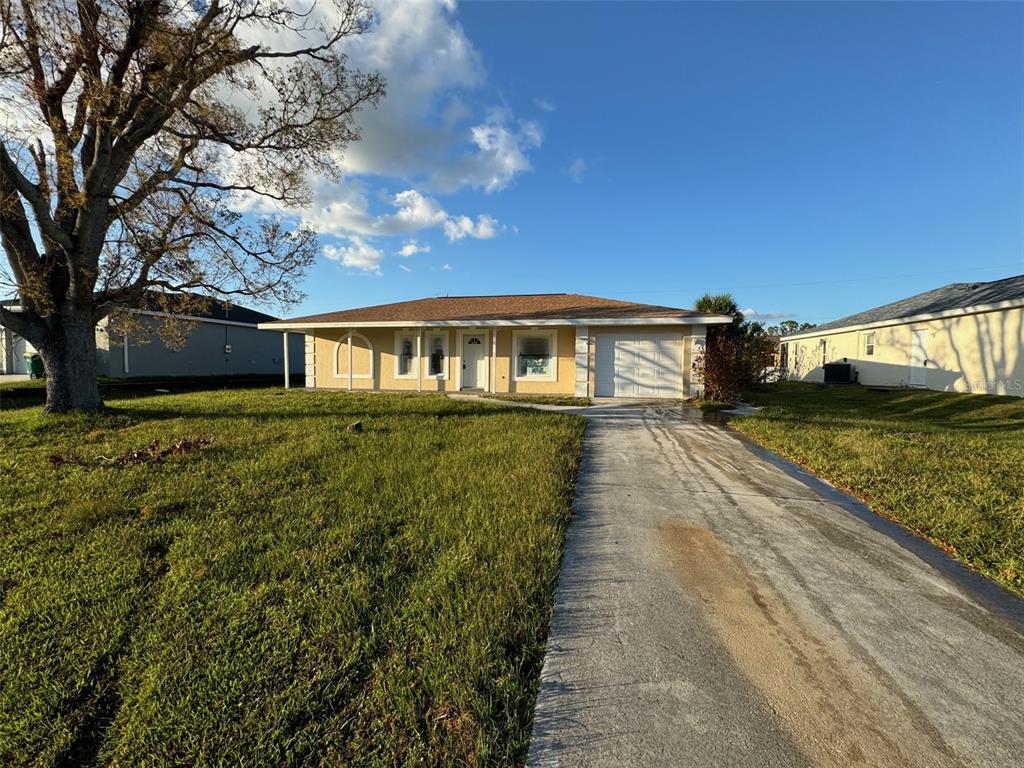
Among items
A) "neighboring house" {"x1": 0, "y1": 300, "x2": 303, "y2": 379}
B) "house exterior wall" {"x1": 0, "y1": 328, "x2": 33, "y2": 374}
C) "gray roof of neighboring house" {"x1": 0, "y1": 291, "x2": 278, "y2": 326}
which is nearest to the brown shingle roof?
"gray roof of neighboring house" {"x1": 0, "y1": 291, "x2": 278, "y2": 326}

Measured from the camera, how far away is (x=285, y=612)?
249cm

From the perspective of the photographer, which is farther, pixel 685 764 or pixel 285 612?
pixel 285 612

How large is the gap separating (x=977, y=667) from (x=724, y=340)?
36.6ft

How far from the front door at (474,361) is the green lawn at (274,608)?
9600 millimetres

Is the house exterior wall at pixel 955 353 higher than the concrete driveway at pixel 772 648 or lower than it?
higher

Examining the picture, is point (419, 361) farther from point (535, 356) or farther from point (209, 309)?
point (209, 309)

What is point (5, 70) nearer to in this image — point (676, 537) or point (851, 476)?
point (676, 537)

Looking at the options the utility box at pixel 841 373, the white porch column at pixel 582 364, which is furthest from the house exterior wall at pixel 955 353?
the white porch column at pixel 582 364

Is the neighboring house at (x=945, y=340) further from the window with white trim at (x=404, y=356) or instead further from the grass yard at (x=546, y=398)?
the window with white trim at (x=404, y=356)

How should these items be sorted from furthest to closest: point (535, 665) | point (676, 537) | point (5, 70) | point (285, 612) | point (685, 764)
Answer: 1. point (5, 70)
2. point (676, 537)
3. point (285, 612)
4. point (535, 665)
5. point (685, 764)

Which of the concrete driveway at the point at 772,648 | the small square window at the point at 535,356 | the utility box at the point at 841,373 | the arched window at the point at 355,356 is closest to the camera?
the concrete driveway at the point at 772,648

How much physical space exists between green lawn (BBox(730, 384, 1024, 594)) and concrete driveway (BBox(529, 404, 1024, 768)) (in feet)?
1.17

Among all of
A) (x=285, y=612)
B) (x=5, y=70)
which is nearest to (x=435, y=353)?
(x=5, y=70)

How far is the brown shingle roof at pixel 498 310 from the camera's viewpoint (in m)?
13.5
